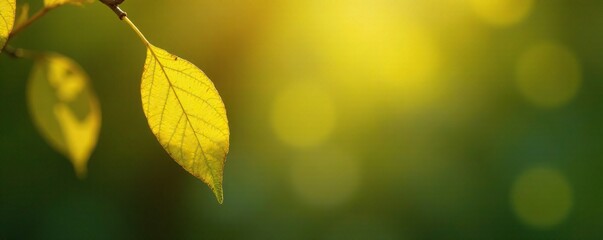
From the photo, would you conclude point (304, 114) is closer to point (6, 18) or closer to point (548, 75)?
point (548, 75)

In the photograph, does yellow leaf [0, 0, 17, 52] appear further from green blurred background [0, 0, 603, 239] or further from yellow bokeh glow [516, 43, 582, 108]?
yellow bokeh glow [516, 43, 582, 108]

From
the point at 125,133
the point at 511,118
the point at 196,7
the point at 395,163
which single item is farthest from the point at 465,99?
the point at 125,133

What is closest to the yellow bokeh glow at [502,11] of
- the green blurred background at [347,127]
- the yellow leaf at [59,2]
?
the green blurred background at [347,127]

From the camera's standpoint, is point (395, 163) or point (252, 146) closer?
point (252, 146)

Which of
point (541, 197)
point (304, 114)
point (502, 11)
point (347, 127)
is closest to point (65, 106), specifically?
point (347, 127)

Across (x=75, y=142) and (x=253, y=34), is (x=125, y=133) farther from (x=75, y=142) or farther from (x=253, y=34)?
(x=75, y=142)
